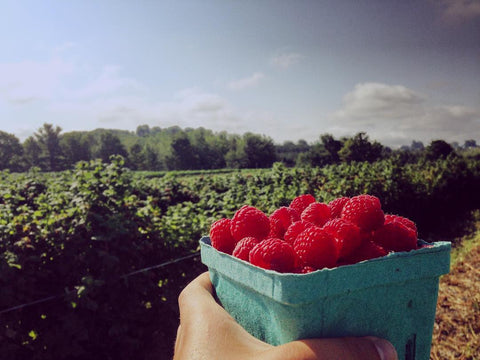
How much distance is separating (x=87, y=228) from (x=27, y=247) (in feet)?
1.84

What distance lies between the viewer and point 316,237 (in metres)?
1.10

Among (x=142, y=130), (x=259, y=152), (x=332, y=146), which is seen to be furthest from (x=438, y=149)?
(x=142, y=130)

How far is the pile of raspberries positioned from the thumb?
0.69 feet

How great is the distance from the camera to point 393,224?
4.14 ft

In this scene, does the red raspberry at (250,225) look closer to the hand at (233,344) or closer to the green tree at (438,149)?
the hand at (233,344)

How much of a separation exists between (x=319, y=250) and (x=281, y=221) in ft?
1.38

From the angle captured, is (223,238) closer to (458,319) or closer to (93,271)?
(93,271)

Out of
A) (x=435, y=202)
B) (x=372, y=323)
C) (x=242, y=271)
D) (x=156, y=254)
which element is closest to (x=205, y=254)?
(x=242, y=271)

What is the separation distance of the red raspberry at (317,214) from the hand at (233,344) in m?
Result: 0.46

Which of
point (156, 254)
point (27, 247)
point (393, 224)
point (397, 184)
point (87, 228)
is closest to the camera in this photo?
point (393, 224)

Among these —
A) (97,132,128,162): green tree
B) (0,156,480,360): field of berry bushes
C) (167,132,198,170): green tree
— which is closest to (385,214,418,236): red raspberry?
(0,156,480,360): field of berry bushes

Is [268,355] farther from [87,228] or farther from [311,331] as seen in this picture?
[87,228]

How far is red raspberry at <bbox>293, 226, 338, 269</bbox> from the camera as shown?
42.7 inches

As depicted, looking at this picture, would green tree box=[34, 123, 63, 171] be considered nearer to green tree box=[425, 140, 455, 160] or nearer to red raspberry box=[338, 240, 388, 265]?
green tree box=[425, 140, 455, 160]
